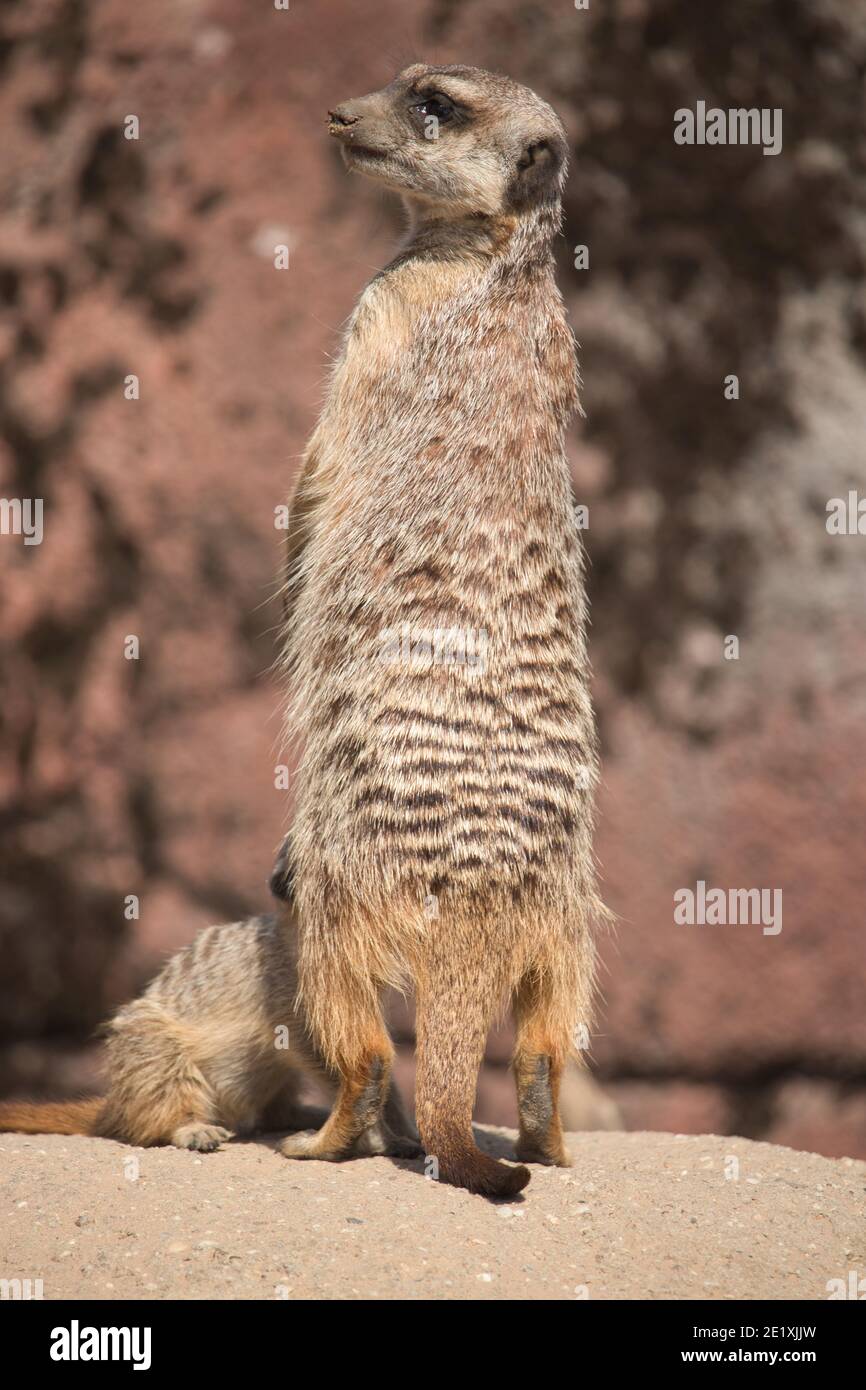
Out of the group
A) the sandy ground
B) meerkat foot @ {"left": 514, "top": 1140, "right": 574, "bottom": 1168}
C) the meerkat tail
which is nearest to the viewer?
the sandy ground

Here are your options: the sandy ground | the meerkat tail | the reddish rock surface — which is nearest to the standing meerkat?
the sandy ground

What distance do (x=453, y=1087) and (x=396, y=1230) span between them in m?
Result: 0.33

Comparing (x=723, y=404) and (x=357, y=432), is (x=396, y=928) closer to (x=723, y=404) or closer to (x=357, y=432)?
(x=357, y=432)

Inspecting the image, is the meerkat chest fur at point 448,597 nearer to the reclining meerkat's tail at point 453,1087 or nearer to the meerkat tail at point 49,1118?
the reclining meerkat's tail at point 453,1087

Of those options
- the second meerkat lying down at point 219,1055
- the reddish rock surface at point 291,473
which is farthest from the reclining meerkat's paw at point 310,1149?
the reddish rock surface at point 291,473

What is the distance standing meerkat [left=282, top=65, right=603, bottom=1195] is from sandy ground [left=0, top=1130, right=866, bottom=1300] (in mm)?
147

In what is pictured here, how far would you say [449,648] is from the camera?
3.22 metres

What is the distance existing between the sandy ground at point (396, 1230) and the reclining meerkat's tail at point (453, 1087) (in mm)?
59

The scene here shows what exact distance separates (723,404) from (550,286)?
8.17 feet

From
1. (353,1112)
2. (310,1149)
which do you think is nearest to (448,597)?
(353,1112)

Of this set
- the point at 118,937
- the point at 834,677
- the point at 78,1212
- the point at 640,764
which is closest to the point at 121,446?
the point at 118,937

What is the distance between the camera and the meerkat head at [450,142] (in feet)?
11.4

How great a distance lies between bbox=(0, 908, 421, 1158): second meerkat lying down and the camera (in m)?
3.50

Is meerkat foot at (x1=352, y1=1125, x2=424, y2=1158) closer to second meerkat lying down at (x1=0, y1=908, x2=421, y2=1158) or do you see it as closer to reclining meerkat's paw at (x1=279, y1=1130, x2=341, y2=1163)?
second meerkat lying down at (x1=0, y1=908, x2=421, y2=1158)
